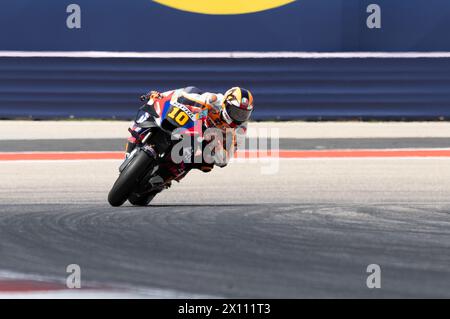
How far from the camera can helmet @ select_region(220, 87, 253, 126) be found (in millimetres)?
10531

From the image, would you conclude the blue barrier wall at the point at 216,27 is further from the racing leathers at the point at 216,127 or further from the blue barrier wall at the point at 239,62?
the racing leathers at the point at 216,127

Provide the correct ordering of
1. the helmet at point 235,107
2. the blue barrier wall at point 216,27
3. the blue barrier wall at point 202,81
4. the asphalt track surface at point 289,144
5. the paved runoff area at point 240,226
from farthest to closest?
the blue barrier wall at point 202,81
the blue barrier wall at point 216,27
the asphalt track surface at point 289,144
the helmet at point 235,107
the paved runoff area at point 240,226

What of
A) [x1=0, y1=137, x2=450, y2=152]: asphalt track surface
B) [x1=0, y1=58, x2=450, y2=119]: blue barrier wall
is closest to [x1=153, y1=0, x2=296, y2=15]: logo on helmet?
[x1=0, y1=58, x2=450, y2=119]: blue barrier wall

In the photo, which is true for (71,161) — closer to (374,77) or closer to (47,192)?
(47,192)

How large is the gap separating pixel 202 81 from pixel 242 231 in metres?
9.21

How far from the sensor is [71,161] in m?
14.9

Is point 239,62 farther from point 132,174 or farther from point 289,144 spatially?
point 132,174

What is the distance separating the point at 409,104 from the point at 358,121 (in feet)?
2.74

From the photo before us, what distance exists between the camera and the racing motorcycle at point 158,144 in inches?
418

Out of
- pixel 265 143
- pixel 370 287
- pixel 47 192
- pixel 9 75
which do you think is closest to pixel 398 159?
pixel 265 143

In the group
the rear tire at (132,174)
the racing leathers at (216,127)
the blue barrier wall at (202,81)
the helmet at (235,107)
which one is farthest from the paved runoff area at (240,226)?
the blue barrier wall at (202,81)

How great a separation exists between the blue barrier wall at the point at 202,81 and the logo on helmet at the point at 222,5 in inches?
31.5

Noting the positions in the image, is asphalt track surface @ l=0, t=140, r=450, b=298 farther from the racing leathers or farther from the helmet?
the helmet

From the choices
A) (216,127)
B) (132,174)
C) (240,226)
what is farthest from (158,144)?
(240,226)
